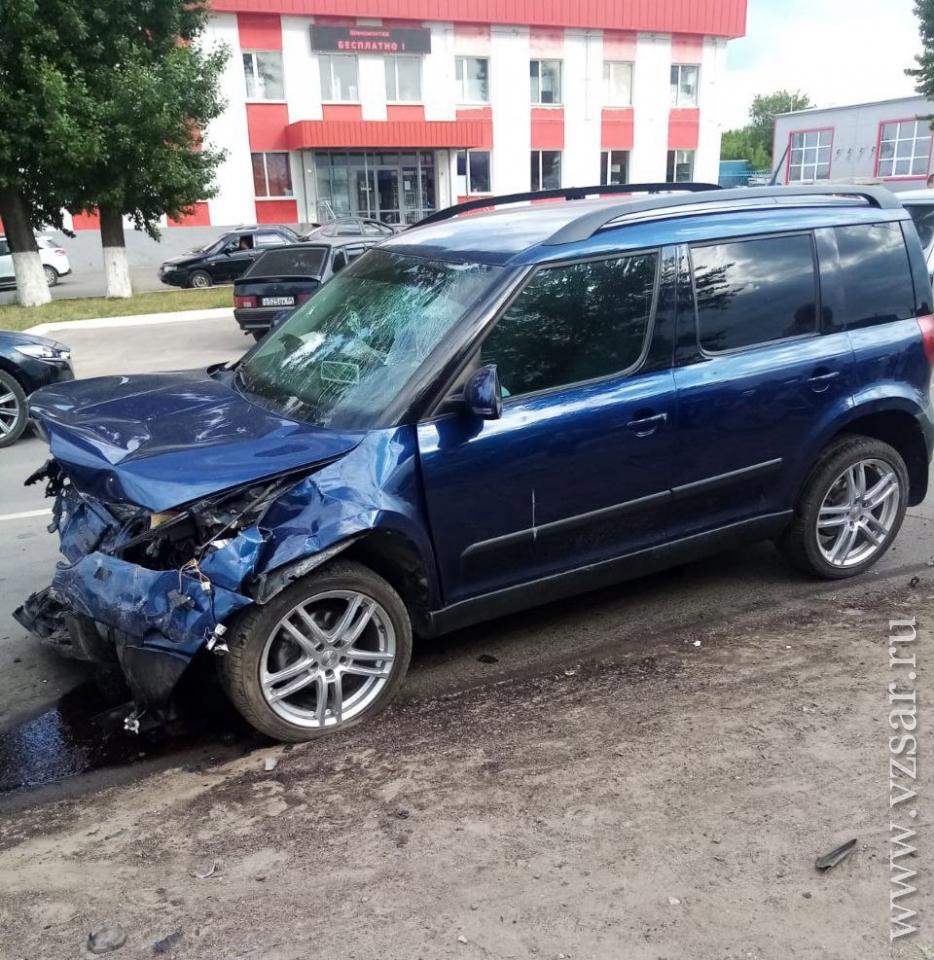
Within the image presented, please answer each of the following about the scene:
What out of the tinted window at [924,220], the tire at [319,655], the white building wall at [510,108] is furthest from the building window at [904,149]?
the tire at [319,655]

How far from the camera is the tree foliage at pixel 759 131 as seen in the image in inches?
3615

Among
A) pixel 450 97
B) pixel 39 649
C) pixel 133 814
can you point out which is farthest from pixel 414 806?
pixel 450 97

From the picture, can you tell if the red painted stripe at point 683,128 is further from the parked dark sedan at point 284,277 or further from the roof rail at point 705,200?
the roof rail at point 705,200

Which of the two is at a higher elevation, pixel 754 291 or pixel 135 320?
pixel 754 291

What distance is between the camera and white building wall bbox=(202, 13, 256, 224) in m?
33.6

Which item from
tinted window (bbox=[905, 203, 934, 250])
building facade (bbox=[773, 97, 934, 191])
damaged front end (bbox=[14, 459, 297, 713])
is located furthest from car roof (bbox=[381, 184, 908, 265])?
building facade (bbox=[773, 97, 934, 191])

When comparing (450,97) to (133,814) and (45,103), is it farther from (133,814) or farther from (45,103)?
(133,814)

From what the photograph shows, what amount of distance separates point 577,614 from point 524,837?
1.78m

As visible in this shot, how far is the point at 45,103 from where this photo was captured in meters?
16.5

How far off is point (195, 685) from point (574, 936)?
173cm

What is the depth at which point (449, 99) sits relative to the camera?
121 feet

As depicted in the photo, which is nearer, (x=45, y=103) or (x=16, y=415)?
(x=16, y=415)

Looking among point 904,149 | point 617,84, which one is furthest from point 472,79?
point 904,149

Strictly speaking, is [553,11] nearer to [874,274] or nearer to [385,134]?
[385,134]
